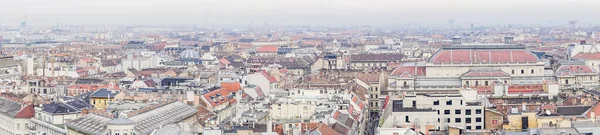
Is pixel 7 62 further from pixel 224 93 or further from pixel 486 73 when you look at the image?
pixel 486 73

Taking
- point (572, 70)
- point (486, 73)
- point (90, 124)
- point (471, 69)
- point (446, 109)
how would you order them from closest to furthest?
1. point (90, 124)
2. point (446, 109)
3. point (486, 73)
4. point (471, 69)
5. point (572, 70)

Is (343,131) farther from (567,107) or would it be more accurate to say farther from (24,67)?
(24,67)

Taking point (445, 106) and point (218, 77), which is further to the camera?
point (218, 77)

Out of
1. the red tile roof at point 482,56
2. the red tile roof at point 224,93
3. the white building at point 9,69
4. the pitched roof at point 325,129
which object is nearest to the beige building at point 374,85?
the red tile roof at point 482,56

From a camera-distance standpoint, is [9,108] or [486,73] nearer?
[9,108]

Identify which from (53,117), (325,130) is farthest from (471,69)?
(53,117)

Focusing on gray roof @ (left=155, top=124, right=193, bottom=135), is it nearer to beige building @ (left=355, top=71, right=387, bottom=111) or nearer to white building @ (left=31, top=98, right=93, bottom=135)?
white building @ (left=31, top=98, right=93, bottom=135)

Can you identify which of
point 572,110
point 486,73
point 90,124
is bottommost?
point 90,124

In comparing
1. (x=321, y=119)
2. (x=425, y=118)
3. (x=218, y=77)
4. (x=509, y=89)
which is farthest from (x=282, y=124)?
(x=218, y=77)
